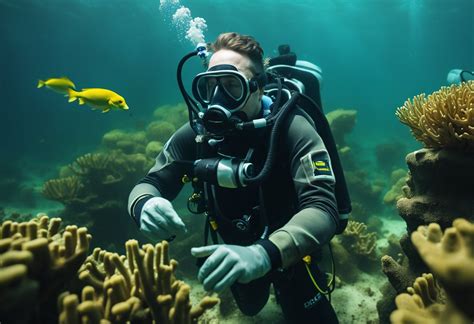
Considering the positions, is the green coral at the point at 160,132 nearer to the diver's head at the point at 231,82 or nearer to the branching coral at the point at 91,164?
the branching coral at the point at 91,164

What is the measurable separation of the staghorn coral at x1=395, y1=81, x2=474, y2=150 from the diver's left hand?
2310 mm

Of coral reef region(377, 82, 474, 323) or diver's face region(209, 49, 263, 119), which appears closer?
coral reef region(377, 82, 474, 323)

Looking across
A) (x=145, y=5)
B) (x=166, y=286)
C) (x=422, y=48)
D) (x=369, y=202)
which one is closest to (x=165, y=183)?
(x=166, y=286)

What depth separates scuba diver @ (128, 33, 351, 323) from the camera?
8.82ft

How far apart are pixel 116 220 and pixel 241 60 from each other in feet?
21.7

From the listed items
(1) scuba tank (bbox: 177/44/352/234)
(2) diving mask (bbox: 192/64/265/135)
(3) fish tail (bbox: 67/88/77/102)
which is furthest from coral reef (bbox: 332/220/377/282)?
(3) fish tail (bbox: 67/88/77/102)

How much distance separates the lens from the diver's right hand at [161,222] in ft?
9.12

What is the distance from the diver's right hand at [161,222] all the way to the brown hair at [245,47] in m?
1.92

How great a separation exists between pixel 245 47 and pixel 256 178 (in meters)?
1.70

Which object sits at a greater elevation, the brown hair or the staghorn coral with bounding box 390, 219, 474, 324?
the brown hair

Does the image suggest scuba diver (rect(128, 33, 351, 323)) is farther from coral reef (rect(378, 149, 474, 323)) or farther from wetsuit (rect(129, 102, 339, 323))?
coral reef (rect(378, 149, 474, 323))

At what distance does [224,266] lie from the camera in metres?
1.93

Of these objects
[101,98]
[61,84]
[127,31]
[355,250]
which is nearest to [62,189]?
[61,84]

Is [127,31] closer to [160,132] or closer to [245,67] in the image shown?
[160,132]
